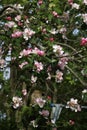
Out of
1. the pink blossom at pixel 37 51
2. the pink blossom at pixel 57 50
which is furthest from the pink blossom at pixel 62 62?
A: the pink blossom at pixel 37 51

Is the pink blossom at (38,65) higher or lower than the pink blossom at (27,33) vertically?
lower

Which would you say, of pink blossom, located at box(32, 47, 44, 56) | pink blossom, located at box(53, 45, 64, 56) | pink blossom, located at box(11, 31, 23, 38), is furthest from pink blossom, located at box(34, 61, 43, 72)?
pink blossom, located at box(11, 31, 23, 38)

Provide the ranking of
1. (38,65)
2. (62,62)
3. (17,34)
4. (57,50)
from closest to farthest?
(38,65) → (57,50) → (62,62) → (17,34)

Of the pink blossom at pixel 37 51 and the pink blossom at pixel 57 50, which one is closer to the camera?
the pink blossom at pixel 37 51

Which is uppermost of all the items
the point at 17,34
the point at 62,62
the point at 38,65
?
the point at 17,34

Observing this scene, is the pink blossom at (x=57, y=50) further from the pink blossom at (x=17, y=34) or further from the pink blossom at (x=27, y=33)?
the pink blossom at (x=17, y=34)

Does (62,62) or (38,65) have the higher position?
(38,65)

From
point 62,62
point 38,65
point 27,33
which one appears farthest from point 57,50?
point 38,65

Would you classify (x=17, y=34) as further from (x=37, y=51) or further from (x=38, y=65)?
(x=38, y=65)

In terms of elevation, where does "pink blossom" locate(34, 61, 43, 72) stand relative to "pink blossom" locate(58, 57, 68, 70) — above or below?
above

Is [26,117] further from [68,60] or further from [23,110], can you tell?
[68,60]

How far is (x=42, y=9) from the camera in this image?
315 inches

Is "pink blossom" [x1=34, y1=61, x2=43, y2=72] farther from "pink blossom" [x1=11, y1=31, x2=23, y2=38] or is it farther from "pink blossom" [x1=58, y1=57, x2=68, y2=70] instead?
"pink blossom" [x1=11, y1=31, x2=23, y2=38]

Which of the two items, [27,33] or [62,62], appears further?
[62,62]
